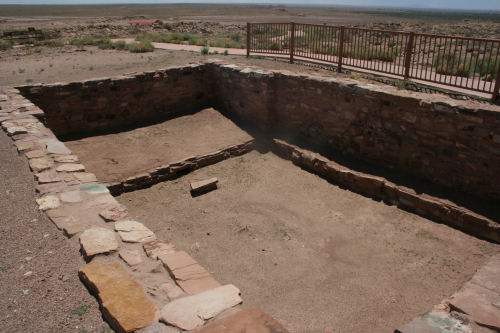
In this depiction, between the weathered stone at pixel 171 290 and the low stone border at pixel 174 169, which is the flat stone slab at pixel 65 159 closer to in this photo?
the low stone border at pixel 174 169

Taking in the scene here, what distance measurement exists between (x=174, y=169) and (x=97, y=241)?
16.7ft

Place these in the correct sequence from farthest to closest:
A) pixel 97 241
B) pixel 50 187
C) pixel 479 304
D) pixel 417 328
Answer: pixel 50 187 < pixel 479 304 < pixel 97 241 < pixel 417 328

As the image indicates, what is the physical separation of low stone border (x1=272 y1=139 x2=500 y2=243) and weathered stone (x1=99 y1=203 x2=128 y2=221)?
213 inches

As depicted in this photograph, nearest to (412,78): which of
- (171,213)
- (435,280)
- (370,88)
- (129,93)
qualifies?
(370,88)

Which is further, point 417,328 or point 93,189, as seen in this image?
point 93,189

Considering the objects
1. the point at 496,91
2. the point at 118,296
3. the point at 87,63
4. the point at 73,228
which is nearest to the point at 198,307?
the point at 118,296

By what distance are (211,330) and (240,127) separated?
8697 mm

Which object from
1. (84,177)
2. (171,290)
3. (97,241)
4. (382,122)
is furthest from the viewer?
(382,122)

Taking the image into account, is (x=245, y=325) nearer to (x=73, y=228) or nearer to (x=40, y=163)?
(x=73, y=228)

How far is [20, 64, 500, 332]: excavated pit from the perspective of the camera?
18.5 feet

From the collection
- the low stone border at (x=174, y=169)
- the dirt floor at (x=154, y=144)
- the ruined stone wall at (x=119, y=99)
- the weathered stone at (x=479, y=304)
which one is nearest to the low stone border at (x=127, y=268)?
the low stone border at (x=174, y=169)

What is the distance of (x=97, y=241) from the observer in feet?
12.7

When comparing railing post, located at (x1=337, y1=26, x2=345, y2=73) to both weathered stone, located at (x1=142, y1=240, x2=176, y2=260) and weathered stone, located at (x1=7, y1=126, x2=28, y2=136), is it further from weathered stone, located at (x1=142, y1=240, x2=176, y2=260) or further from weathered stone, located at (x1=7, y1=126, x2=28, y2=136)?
weathered stone, located at (x1=142, y1=240, x2=176, y2=260)

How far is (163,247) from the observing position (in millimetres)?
3977
